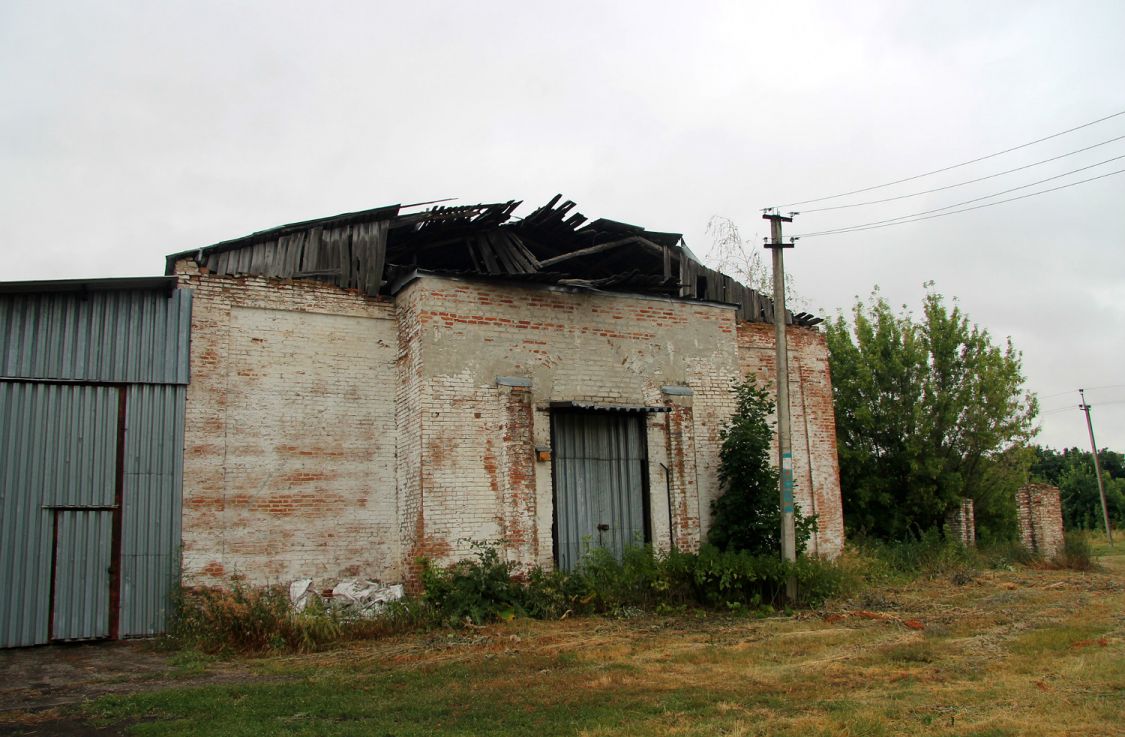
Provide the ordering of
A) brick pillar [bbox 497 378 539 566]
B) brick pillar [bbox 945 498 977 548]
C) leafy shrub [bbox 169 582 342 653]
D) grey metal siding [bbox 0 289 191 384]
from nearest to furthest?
leafy shrub [bbox 169 582 342 653] < grey metal siding [bbox 0 289 191 384] < brick pillar [bbox 497 378 539 566] < brick pillar [bbox 945 498 977 548]

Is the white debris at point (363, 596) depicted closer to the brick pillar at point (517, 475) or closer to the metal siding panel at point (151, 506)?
the brick pillar at point (517, 475)

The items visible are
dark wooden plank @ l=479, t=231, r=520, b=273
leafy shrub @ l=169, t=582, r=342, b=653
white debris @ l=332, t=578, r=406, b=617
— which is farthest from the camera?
dark wooden plank @ l=479, t=231, r=520, b=273

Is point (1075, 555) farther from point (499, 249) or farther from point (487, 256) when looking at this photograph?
point (487, 256)

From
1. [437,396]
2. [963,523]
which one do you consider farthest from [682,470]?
[963,523]

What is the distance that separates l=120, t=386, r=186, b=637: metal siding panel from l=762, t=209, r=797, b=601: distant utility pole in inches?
311

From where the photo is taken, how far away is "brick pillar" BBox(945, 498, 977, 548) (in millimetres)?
18250

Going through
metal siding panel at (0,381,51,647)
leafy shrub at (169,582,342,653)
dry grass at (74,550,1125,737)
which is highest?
metal siding panel at (0,381,51,647)

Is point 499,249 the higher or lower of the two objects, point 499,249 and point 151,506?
the higher

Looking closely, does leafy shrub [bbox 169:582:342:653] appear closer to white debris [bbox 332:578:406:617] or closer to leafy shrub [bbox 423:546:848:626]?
white debris [bbox 332:578:406:617]

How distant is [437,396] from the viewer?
1195cm

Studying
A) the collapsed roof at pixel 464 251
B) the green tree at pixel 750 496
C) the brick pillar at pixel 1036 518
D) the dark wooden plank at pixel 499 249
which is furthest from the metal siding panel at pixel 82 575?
the brick pillar at pixel 1036 518

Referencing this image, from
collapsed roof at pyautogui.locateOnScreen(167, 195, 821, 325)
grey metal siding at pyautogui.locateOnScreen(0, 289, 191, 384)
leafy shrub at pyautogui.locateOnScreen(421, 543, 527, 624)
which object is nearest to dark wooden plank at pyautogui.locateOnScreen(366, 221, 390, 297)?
collapsed roof at pyautogui.locateOnScreen(167, 195, 821, 325)

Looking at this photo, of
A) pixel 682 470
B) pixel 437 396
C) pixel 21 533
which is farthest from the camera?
pixel 682 470

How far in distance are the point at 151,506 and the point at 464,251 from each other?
575 centimetres
